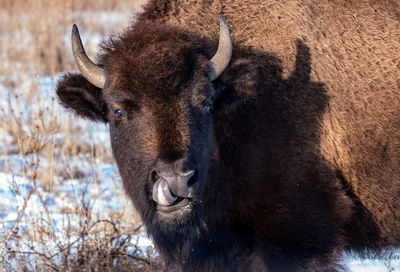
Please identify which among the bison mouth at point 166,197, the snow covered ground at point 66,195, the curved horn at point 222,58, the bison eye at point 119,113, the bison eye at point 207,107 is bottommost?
the snow covered ground at point 66,195

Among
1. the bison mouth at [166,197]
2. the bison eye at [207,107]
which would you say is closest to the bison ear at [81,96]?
the bison eye at [207,107]

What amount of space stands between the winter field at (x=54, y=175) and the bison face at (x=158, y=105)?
1.09 m

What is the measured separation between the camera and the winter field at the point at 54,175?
5512 millimetres

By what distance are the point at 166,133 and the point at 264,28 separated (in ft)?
4.85

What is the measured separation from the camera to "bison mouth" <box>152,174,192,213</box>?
13.1 feet

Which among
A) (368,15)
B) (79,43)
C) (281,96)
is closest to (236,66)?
(281,96)

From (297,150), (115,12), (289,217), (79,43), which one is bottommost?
(115,12)

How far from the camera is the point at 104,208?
23.9 feet

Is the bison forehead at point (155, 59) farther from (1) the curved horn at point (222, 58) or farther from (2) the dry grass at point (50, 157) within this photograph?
(2) the dry grass at point (50, 157)

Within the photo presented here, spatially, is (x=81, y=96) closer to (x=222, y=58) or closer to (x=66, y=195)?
(x=222, y=58)

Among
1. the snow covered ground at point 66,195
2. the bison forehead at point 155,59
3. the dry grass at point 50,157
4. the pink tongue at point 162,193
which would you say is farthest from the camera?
the snow covered ground at point 66,195

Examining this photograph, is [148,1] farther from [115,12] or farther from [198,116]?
[115,12]

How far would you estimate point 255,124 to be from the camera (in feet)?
15.6

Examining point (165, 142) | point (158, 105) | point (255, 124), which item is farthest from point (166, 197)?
point (255, 124)
